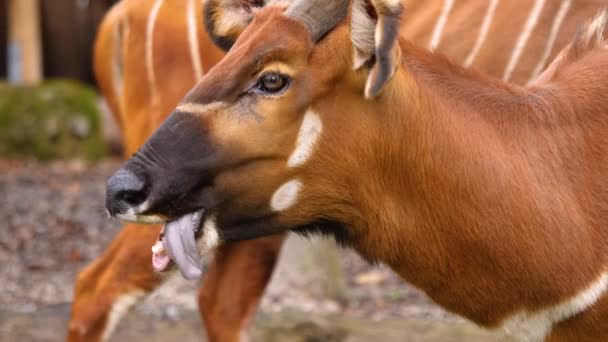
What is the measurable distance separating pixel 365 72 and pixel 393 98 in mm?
124

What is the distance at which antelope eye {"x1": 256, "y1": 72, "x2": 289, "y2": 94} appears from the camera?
306 centimetres

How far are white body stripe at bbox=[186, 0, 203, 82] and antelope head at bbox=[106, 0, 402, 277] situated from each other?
165cm

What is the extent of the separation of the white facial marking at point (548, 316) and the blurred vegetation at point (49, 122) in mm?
8975

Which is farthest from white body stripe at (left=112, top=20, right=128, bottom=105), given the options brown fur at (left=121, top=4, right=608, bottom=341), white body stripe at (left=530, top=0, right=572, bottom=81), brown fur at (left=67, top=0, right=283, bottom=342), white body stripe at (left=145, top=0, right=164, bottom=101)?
brown fur at (left=121, top=4, right=608, bottom=341)

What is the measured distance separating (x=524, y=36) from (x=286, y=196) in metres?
1.86

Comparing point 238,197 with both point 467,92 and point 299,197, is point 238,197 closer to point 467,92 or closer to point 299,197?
point 299,197

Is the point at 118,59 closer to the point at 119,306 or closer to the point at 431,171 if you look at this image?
the point at 119,306

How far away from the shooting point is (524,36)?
4625mm

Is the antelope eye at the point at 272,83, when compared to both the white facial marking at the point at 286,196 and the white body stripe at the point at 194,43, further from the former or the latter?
the white body stripe at the point at 194,43

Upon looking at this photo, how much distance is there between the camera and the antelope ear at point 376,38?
2881mm

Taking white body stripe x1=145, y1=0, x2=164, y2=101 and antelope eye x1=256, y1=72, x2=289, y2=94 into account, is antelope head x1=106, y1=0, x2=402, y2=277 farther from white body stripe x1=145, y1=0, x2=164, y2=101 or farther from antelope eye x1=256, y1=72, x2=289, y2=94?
white body stripe x1=145, y1=0, x2=164, y2=101

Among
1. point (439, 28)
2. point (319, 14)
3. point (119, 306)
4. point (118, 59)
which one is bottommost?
point (119, 306)

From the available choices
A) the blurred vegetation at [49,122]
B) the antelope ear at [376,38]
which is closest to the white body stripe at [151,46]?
the antelope ear at [376,38]

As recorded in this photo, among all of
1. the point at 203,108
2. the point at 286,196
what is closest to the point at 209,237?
the point at 286,196
